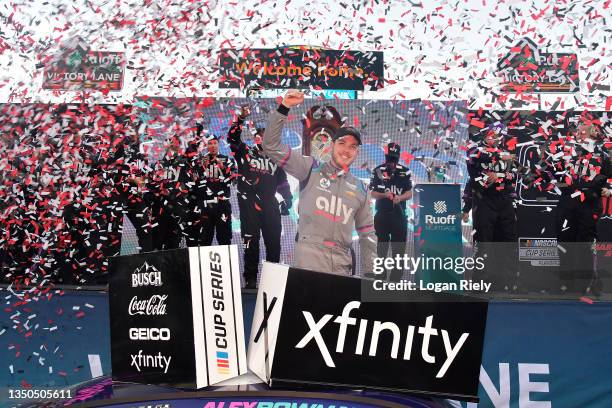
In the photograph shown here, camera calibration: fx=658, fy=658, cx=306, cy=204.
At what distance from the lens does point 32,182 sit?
22.5 feet

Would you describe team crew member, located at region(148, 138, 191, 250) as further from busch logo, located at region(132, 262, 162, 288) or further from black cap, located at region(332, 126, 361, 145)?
busch logo, located at region(132, 262, 162, 288)

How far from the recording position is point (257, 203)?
22.7 ft

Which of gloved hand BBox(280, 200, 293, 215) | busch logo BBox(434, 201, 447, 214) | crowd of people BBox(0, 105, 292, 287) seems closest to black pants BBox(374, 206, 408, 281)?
busch logo BBox(434, 201, 447, 214)

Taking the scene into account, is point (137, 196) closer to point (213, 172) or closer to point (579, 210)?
point (213, 172)

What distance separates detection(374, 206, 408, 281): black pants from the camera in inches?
272

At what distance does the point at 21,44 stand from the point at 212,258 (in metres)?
4.87

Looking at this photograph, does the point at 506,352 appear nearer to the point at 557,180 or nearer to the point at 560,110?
the point at 557,180

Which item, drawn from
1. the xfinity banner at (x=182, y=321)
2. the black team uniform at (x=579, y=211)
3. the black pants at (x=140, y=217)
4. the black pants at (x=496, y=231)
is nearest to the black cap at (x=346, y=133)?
the black pants at (x=496, y=231)

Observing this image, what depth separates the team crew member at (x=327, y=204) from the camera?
6418 millimetres

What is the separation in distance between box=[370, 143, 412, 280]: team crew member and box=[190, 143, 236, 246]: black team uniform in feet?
5.17

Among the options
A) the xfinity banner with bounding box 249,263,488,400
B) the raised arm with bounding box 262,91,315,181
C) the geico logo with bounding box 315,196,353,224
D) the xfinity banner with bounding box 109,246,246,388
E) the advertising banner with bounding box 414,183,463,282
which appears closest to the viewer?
the xfinity banner with bounding box 249,263,488,400

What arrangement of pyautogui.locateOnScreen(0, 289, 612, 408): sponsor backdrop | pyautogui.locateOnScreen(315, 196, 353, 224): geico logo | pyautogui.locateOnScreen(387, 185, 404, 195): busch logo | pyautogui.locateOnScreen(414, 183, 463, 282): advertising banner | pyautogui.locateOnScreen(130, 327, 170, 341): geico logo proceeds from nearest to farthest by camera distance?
pyautogui.locateOnScreen(130, 327, 170, 341): geico logo
pyautogui.locateOnScreen(0, 289, 612, 408): sponsor backdrop
pyautogui.locateOnScreen(315, 196, 353, 224): geico logo
pyautogui.locateOnScreen(414, 183, 463, 282): advertising banner
pyautogui.locateOnScreen(387, 185, 404, 195): busch logo

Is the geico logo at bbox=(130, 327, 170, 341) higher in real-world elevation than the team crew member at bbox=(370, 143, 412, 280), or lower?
lower

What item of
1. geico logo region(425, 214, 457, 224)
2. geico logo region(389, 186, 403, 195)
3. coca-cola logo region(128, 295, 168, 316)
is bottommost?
coca-cola logo region(128, 295, 168, 316)
